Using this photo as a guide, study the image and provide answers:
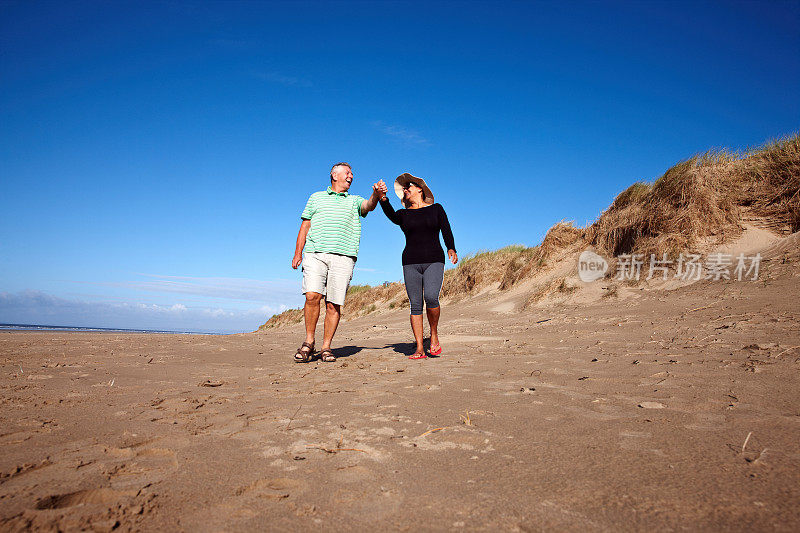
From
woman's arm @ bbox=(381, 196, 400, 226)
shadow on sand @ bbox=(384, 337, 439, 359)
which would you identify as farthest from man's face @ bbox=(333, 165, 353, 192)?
shadow on sand @ bbox=(384, 337, 439, 359)

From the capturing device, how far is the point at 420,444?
1701 millimetres

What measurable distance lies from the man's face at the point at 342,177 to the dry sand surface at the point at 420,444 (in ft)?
6.88

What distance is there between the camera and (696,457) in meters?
1.46

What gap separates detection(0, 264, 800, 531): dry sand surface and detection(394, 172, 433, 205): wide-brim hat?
2196mm

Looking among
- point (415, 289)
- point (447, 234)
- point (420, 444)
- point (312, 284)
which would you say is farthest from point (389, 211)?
point (420, 444)

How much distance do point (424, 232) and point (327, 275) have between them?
117cm

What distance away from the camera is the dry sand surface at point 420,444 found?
116 cm

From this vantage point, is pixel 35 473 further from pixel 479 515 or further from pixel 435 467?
pixel 479 515

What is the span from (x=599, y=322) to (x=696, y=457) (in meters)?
4.55

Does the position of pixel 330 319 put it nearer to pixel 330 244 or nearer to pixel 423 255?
pixel 330 244

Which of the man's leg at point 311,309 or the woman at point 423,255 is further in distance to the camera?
the woman at point 423,255

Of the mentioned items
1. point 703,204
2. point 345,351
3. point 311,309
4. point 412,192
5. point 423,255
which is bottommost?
point 345,351

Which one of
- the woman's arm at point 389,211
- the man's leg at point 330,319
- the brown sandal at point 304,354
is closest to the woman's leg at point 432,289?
the woman's arm at point 389,211

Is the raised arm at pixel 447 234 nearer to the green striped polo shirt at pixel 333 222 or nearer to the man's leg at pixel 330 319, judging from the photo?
the green striped polo shirt at pixel 333 222
